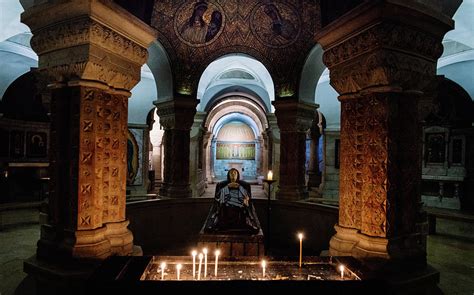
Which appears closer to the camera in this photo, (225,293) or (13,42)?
(225,293)

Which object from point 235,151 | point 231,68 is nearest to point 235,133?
point 235,151

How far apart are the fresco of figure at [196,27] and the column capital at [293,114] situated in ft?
8.48

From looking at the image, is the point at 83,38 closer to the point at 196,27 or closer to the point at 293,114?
the point at 196,27

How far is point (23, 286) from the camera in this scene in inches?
124

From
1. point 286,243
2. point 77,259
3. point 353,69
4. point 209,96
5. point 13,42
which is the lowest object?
point 286,243

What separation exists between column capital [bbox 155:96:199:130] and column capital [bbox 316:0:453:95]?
4458 millimetres

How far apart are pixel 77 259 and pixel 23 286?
102 cm

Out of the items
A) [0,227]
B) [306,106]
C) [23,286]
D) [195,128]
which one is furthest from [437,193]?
[0,227]

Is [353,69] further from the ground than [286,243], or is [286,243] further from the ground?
[353,69]

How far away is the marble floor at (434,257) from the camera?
11.5 feet

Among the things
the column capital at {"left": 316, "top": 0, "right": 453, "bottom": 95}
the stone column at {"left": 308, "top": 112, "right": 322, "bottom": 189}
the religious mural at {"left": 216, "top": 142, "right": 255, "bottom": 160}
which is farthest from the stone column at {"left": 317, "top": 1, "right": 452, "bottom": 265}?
the religious mural at {"left": 216, "top": 142, "right": 255, "bottom": 160}

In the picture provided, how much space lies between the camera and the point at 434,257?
4734mm

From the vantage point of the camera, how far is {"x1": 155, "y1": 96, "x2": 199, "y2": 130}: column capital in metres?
6.90

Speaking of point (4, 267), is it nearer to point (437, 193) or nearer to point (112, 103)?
point (112, 103)
